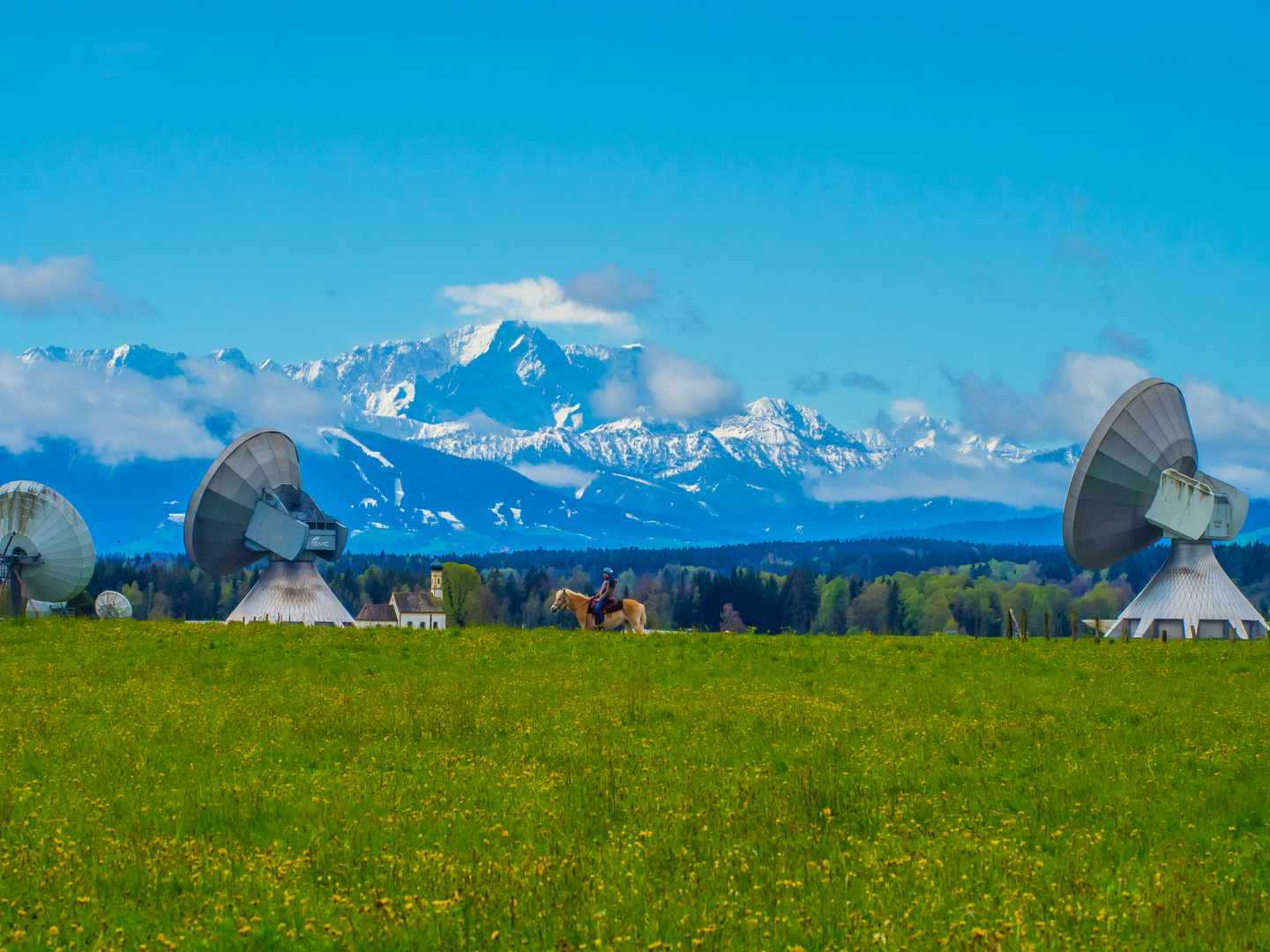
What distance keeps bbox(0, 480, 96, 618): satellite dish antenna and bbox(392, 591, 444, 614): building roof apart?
107 m

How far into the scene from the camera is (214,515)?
74438 mm

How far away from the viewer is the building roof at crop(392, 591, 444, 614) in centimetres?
19000

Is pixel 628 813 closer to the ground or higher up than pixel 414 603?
closer to the ground

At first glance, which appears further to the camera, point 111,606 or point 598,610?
point 111,606

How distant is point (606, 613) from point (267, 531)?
35889mm

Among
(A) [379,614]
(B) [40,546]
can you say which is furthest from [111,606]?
(A) [379,614]

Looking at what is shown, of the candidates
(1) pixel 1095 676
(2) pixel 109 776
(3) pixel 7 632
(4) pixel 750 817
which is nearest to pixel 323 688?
(2) pixel 109 776

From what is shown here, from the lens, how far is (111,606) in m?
116

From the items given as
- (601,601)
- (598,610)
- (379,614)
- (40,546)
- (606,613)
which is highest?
(40,546)

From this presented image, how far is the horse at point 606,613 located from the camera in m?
48.8

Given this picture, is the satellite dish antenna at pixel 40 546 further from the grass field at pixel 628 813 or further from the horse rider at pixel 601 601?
the grass field at pixel 628 813

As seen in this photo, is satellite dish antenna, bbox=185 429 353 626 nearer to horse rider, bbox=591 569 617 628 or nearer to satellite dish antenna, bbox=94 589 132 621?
horse rider, bbox=591 569 617 628

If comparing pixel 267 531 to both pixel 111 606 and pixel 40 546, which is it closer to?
pixel 40 546

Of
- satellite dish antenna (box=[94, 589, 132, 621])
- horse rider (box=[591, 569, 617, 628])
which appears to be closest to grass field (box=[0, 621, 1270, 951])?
horse rider (box=[591, 569, 617, 628])
